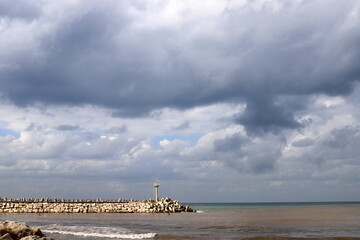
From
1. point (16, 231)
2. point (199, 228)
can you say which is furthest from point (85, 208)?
point (16, 231)

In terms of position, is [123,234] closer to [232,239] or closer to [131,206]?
[232,239]

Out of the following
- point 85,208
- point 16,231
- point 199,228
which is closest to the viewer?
point 16,231

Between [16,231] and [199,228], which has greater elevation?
Answer: [16,231]

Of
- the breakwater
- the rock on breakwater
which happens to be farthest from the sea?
the breakwater

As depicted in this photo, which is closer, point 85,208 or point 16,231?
point 16,231

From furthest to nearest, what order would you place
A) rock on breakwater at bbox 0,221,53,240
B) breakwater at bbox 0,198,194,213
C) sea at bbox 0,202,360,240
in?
1. breakwater at bbox 0,198,194,213
2. sea at bbox 0,202,360,240
3. rock on breakwater at bbox 0,221,53,240

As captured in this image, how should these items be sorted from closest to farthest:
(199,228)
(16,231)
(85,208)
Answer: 1. (16,231)
2. (199,228)
3. (85,208)

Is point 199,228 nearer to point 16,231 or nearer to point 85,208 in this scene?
point 16,231

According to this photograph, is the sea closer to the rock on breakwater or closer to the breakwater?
the rock on breakwater

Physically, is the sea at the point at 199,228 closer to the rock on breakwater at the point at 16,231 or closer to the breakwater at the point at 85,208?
the rock on breakwater at the point at 16,231

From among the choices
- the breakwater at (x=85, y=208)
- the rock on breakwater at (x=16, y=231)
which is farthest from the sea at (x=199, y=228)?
the breakwater at (x=85, y=208)

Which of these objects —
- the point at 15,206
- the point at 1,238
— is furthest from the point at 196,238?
the point at 15,206

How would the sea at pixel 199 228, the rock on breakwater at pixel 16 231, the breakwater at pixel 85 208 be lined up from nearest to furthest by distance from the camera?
the rock on breakwater at pixel 16 231 < the sea at pixel 199 228 < the breakwater at pixel 85 208

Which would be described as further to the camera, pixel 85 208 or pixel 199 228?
pixel 85 208
